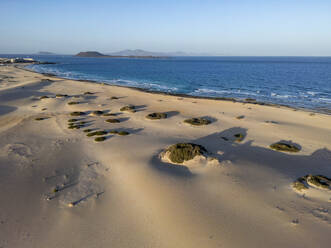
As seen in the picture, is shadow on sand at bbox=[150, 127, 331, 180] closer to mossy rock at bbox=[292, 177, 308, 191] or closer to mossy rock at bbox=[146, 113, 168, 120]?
mossy rock at bbox=[292, 177, 308, 191]

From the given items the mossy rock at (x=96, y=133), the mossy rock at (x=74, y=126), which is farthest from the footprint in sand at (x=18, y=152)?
the mossy rock at (x=74, y=126)

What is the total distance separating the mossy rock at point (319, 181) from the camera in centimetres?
1565

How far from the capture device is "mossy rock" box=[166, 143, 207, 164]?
63.7 feet

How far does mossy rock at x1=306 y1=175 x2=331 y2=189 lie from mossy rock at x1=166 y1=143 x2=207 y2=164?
841 centimetres

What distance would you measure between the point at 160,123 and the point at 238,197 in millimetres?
18303

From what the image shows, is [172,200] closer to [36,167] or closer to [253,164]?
[253,164]

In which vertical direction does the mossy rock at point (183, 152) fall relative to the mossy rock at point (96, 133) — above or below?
above

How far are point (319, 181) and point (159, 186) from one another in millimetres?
11626

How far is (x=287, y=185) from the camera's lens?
16.1 metres

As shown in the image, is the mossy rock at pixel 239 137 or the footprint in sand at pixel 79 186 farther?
the mossy rock at pixel 239 137

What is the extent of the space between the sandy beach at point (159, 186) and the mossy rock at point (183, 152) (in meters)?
0.51

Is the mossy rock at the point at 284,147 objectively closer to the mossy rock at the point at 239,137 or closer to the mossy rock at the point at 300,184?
the mossy rock at the point at 239,137

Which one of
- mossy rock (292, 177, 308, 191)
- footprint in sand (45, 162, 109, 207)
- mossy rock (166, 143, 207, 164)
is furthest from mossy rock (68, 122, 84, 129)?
mossy rock (292, 177, 308, 191)

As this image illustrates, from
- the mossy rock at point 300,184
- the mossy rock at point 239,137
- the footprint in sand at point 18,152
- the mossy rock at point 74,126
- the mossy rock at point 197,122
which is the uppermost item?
the mossy rock at point 300,184
